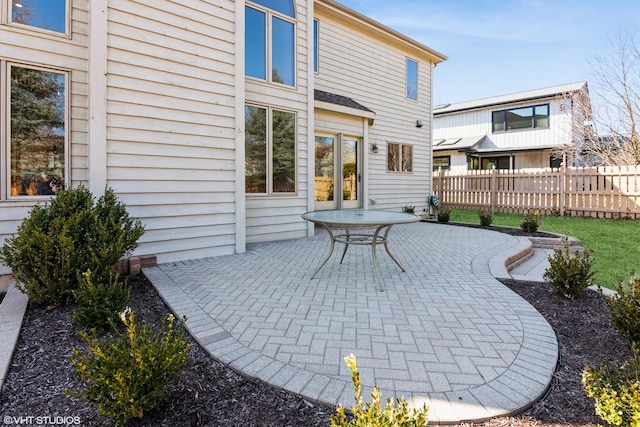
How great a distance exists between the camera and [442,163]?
2148 cm

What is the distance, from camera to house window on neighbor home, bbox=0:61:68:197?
385 centimetres

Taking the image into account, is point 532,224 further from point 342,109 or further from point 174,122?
point 174,122

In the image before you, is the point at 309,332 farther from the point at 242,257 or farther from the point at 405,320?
the point at 242,257

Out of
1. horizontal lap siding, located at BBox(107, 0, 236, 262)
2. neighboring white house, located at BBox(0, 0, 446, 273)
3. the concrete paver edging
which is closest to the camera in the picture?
the concrete paver edging

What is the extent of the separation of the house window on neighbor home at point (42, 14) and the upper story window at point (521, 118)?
21.2 meters

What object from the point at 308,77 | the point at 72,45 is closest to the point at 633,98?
the point at 308,77

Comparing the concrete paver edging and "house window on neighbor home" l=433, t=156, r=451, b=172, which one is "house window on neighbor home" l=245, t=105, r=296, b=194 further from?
"house window on neighbor home" l=433, t=156, r=451, b=172

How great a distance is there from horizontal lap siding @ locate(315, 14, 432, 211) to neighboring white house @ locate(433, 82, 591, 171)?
8.67 meters

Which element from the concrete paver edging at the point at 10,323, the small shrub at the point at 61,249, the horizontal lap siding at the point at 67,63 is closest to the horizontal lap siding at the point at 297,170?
the horizontal lap siding at the point at 67,63

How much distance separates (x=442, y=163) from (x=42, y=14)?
2077 centimetres

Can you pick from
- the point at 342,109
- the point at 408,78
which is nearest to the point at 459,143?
the point at 408,78

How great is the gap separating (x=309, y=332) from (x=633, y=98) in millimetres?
18143

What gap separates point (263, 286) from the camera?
387 cm

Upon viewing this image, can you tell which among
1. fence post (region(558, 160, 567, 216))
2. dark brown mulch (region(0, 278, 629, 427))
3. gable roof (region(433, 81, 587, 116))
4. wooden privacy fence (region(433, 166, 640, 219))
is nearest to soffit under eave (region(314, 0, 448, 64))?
wooden privacy fence (region(433, 166, 640, 219))
